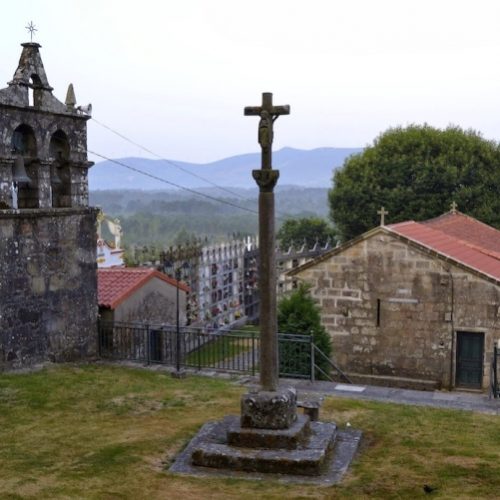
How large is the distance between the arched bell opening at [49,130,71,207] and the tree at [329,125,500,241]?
23.0 m

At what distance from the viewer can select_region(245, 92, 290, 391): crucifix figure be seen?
910 centimetres

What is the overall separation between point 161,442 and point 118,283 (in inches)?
315

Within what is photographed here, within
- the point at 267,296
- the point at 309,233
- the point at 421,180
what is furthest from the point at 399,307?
the point at 309,233

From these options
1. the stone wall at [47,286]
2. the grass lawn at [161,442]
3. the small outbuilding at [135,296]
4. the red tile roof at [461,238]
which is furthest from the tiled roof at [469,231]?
the grass lawn at [161,442]

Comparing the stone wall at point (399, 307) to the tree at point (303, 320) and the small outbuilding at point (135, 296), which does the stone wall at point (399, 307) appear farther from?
the small outbuilding at point (135, 296)

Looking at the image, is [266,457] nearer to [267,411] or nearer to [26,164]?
[267,411]

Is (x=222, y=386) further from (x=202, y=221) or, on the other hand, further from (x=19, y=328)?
(x=202, y=221)

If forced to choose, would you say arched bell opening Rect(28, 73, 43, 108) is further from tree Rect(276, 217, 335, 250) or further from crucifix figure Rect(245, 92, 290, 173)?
tree Rect(276, 217, 335, 250)

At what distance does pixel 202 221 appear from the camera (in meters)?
138

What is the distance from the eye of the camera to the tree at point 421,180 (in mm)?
34719

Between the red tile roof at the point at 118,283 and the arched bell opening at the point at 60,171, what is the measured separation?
2.58 m

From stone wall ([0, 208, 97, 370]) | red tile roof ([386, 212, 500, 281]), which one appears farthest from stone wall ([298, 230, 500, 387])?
stone wall ([0, 208, 97, 370])

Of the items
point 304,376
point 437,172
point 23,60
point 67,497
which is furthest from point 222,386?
point 437,172

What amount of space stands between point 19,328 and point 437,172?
2629 cm
